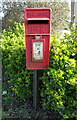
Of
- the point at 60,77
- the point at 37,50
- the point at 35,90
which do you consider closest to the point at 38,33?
the point at 37,50

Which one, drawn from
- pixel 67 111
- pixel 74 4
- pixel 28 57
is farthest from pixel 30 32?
pixel 74 4

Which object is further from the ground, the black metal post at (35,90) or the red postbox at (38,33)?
the red postbox at (38,33)

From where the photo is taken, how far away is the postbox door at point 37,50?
2.58m

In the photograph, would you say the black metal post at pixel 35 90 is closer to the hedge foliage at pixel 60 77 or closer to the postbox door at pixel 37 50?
the hedge foliage at pixel 60 77

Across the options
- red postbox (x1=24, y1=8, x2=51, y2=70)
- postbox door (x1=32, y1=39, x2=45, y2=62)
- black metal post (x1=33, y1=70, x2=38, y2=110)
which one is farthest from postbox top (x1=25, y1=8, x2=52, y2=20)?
black metal post (x1=33, y1=70, x2=38, y2=110)

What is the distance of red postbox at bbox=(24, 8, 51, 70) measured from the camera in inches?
99.9

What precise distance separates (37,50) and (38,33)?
0.23m

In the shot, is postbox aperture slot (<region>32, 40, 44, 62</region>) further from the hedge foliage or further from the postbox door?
the hedge foliage

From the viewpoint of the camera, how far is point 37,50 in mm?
2619

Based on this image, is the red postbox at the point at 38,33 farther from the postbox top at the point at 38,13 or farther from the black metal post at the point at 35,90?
the black metal post at the point at 35,90

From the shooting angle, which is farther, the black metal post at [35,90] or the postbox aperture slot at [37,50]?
→ the black metal post at [35,90]

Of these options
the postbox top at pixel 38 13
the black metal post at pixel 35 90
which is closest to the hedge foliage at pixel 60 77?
the black metal post at pixel 35 90

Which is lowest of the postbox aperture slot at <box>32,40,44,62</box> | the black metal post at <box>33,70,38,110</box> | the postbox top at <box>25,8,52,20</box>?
the black metal post at <box>33,70,38,110</box>

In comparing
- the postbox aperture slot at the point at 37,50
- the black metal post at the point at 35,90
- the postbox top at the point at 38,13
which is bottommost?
the black metal post at the point at 35,90
